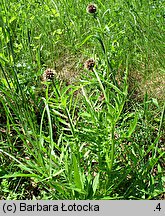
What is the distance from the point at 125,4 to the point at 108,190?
52.8 inches

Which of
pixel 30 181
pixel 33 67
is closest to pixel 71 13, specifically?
pixel 33 67

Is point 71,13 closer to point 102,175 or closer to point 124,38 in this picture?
point 124,38

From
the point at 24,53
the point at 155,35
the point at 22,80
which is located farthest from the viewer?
the point at 24,53

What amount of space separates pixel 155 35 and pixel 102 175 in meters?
0.98

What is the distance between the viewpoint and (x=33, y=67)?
2047 millimetres

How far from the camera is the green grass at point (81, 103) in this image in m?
1.31

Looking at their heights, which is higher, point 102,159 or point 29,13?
point 29,13

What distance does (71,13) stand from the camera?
2.50 metres

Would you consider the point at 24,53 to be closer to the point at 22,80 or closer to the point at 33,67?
the point at 33,67

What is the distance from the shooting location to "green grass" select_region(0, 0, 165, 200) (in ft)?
4.30

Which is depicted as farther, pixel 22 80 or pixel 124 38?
pixel 124 38

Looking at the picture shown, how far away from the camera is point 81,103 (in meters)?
1.86
